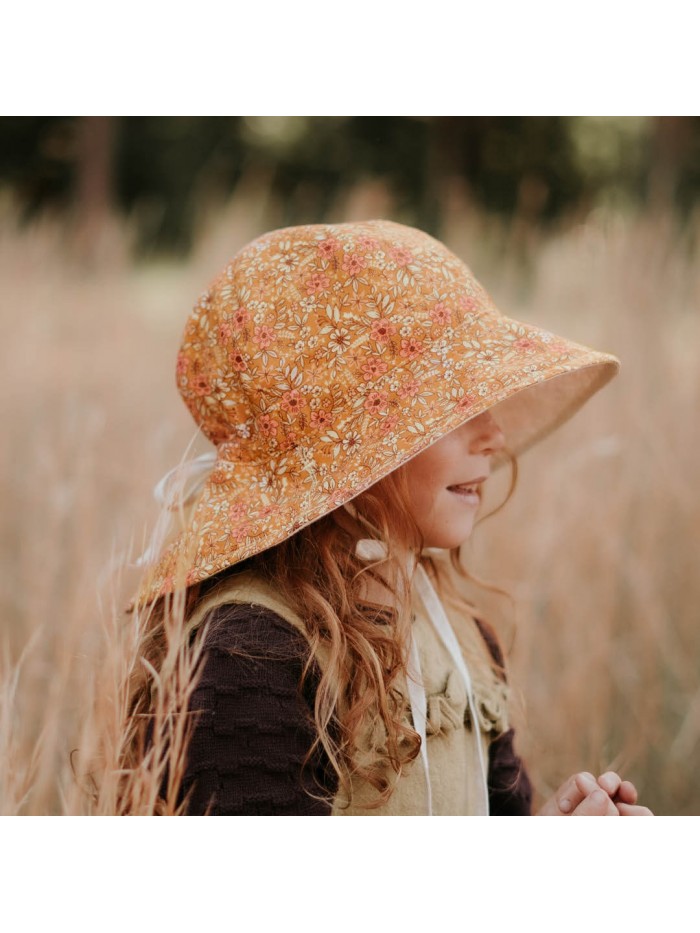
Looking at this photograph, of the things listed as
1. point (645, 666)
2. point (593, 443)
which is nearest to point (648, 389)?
point (593, 443)

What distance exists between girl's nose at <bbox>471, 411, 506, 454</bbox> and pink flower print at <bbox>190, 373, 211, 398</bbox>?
319mm

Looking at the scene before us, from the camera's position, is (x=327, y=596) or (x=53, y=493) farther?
(x=53, y=493)

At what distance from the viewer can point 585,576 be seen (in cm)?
187

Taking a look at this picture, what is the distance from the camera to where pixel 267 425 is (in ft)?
3.12

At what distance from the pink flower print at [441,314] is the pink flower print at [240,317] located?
0.21 metres

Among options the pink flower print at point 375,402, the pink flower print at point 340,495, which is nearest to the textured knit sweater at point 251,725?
the pink flower print at point 340,495

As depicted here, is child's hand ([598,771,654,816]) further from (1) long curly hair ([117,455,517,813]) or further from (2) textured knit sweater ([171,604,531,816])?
(2) textured knit sweater ([171,604,531,816])

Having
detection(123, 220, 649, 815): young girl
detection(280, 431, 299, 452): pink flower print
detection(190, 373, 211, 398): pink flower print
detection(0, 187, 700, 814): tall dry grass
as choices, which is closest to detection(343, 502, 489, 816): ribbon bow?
detection(123, 220, 649, 815): young girl

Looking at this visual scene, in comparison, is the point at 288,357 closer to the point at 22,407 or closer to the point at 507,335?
the point at 507,335

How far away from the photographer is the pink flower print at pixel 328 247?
0.96m

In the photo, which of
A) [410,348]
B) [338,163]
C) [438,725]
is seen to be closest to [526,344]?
[410,348]

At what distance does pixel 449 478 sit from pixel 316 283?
0.28 meters

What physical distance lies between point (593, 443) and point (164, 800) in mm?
1295

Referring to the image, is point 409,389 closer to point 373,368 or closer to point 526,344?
point 373,368
